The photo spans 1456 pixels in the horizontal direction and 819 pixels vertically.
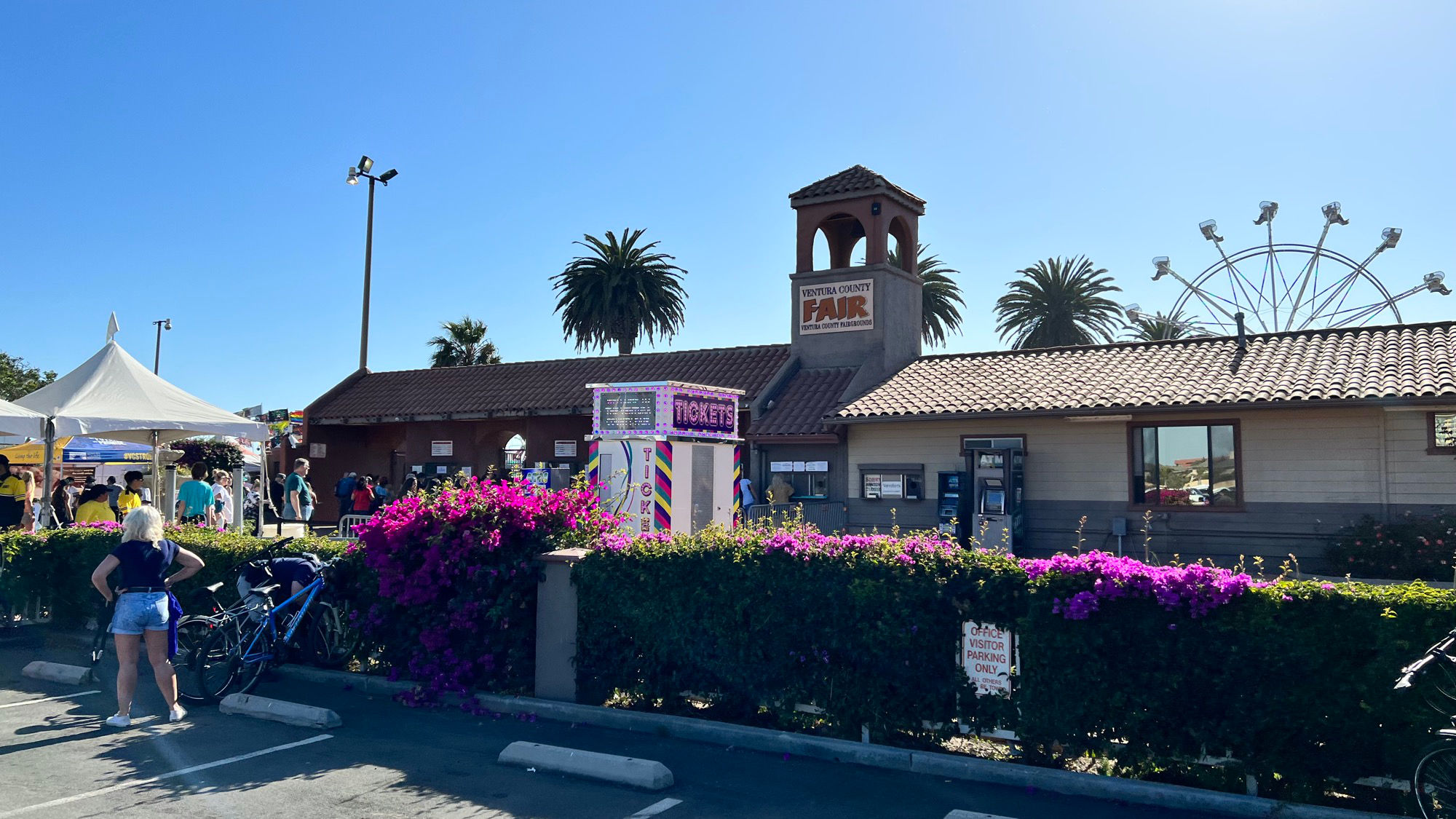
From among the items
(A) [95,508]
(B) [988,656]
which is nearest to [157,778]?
(B) [988,656]

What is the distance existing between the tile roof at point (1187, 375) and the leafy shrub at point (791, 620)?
471 inches

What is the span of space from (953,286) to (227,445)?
32.9 meters

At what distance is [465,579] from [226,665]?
7.01 feet

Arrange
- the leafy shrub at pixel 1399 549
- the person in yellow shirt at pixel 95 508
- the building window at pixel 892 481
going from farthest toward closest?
the building window at pixel 892 481 < the leafy shrub at pixel 1399 549 < the person in yellow shirt at pixel 95 508

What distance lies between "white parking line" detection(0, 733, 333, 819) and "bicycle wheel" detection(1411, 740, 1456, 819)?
22.4 feet

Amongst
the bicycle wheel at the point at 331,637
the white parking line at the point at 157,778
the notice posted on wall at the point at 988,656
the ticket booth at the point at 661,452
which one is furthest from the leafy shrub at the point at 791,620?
the ticket booth at the point at 661,452

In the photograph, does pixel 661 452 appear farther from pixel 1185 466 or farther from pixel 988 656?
pixel 1185 466

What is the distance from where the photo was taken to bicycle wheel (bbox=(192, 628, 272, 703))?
867 cm

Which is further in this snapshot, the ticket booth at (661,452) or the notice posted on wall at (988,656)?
the ticket booth at (661,452)

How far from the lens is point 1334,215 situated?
4388cm

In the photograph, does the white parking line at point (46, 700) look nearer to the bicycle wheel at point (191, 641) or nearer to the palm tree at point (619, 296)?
the bicycle wheel at point (191, 641)

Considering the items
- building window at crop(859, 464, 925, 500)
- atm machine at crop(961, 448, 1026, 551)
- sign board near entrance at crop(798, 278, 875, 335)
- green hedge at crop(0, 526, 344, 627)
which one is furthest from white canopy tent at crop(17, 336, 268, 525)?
sign board near entrance at crop(798, 278, 875, 335)

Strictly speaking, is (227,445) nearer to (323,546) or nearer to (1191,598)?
(323,546)

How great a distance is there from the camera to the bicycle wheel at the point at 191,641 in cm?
888
